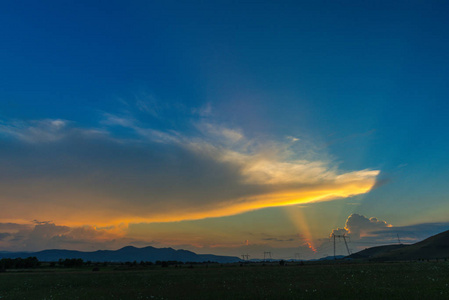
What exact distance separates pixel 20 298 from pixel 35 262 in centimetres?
14770

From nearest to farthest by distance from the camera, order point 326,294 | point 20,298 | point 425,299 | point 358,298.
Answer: point 425,299 < point 358,298 < point 326,294 < point 20,298

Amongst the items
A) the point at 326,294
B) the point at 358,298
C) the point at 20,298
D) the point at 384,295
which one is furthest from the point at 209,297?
the point at 20,298

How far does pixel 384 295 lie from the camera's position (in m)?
26.2

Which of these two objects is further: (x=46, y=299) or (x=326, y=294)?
(x=46, y=299)

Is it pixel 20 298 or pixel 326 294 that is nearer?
pixel 326 294

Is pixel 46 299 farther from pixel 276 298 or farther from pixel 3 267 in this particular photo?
pixel 3 267

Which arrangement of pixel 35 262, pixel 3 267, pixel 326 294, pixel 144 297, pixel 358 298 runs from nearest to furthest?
pixel 358 298, pixel 326 294, pixel 144 297, pixel 3 267, pixel 35 262

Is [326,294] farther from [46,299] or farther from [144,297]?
[46,299]

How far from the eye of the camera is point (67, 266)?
156 m

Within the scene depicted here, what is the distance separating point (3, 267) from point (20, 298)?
420 ft

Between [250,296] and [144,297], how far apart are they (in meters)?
11.6

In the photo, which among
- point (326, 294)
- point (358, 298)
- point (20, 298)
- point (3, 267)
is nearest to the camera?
point (358, 298)

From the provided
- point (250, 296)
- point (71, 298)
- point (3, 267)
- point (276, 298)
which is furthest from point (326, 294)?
point (3, 267)

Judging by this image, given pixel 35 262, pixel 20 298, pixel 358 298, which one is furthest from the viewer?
pixel 35 262
